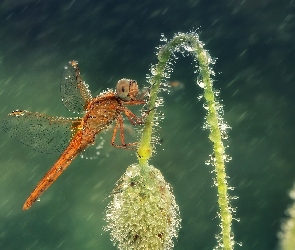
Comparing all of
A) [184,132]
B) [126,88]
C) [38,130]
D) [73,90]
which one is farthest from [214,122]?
[184,132]

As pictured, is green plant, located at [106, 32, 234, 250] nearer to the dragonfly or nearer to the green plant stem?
the green plant stem

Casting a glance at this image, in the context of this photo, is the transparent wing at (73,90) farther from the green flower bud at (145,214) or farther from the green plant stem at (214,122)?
the green plant stem at (214,122)

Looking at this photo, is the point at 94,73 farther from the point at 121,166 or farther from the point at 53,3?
the point at 53,3

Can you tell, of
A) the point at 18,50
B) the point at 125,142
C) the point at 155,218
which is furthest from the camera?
the point at 18,50

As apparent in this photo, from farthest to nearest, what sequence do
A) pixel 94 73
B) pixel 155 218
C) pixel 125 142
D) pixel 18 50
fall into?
pixel 18 50, pixel 94 73, pixel 125 142, pixel 155 218

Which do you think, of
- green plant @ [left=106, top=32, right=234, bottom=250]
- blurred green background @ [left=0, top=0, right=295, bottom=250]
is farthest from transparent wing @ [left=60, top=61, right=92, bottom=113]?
blurred green background @ [left=0, top=0, right=295, bottom=250]

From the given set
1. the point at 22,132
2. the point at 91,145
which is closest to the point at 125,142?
the point at 91,145

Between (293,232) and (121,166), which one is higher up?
(121,166)
